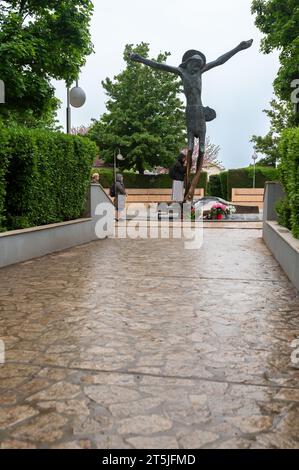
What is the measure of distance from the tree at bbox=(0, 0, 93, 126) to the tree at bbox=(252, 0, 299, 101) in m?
7.48

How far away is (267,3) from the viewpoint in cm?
2011

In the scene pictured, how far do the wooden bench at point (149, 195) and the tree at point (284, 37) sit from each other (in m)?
14.3

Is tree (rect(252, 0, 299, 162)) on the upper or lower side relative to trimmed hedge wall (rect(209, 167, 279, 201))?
upper

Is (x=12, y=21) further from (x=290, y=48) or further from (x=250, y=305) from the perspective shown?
(x=250, y=305)

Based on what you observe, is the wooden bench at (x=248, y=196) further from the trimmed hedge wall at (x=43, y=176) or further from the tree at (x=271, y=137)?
the trimmed hedge wall at (x=43, y=176)

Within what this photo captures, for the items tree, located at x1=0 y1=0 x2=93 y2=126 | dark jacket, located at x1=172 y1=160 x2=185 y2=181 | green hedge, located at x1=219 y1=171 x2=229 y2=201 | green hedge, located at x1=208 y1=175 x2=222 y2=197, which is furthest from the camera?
green hedge, located at x1=208 y1=175 x2=222 y2=197

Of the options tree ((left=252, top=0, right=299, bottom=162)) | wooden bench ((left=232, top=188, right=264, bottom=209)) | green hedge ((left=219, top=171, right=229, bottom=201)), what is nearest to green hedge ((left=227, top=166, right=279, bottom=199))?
wooden bench ((left=232, top=188, right=264, bottom=209))

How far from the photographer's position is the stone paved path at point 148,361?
7.85 ft

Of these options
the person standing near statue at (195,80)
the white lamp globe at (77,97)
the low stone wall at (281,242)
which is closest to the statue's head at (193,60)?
the person standing near statue at (195,80)

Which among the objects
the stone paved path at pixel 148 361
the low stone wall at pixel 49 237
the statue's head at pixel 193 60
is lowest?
the stone paved path at pixel 148 361

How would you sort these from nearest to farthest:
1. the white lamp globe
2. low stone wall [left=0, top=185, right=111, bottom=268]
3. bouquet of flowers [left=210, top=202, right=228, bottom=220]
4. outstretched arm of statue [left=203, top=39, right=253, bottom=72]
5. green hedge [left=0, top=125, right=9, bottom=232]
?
green hedge [left=0, top=125, right=9, bottom=232]
low stone wall [left=0, top=185, right=111, bottom=268]
the white lamp globe
outstretched arm of statue [left=203, top=39, right=253, bottom=72]
bouquet of flowers [left=210, top=202, right=228, bottom=220]

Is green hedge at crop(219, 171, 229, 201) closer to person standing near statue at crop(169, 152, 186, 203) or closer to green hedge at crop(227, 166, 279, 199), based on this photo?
green hedge at crop(227, 166, 279, 199)

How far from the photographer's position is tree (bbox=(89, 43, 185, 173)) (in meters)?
33.7

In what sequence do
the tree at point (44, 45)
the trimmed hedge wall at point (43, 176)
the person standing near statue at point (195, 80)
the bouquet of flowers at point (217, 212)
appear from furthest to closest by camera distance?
the bouquet of flowers at point (217, 212) < the person standing near statue at point (195, 80) < the tree at point (44, 45) < the trimmed hedge wall at point (43, 176)
